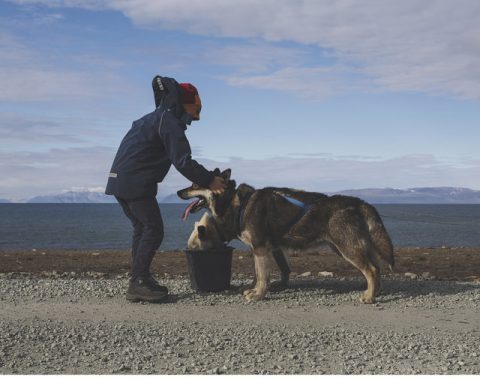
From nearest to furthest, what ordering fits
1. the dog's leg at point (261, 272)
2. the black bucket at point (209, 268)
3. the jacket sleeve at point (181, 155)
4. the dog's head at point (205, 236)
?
the jacket sleeve at point (181, 155) < the dog's leg at point (261, 272) < the dog's head at point (205, 236) < the black bucket at point (209, 268)

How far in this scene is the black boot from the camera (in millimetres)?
9500

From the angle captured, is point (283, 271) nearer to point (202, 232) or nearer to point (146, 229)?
point (202, 232)

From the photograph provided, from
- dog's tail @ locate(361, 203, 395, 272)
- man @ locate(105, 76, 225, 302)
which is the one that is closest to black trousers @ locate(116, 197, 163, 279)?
man @ locate(105, 76, 225, 302)

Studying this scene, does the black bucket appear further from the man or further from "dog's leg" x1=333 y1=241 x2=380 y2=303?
"dog's leg" x1=333 y1=241 x2=380 y2=303

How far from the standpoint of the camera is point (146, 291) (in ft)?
31.2

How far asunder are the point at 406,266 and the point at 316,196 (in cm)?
869

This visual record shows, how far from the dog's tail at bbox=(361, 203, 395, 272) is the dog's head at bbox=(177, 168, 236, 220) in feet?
6.96

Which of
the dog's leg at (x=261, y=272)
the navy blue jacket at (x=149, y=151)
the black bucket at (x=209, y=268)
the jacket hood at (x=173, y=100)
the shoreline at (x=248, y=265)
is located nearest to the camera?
the navy blue jacket at (x=149, y=151)

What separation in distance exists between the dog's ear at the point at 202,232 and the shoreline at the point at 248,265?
4266 millimetres

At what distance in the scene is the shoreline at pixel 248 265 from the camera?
15.4 m

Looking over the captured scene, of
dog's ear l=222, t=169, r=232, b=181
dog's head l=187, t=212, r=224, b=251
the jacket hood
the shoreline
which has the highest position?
the jacket hood

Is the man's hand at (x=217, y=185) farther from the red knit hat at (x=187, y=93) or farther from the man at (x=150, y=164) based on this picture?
the red knit hat at (x=187, y=93)

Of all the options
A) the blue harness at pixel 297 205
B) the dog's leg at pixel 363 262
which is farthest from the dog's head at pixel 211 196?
the dog's leg at pixel 363 262

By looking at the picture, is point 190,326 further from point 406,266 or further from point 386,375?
point 406,266
